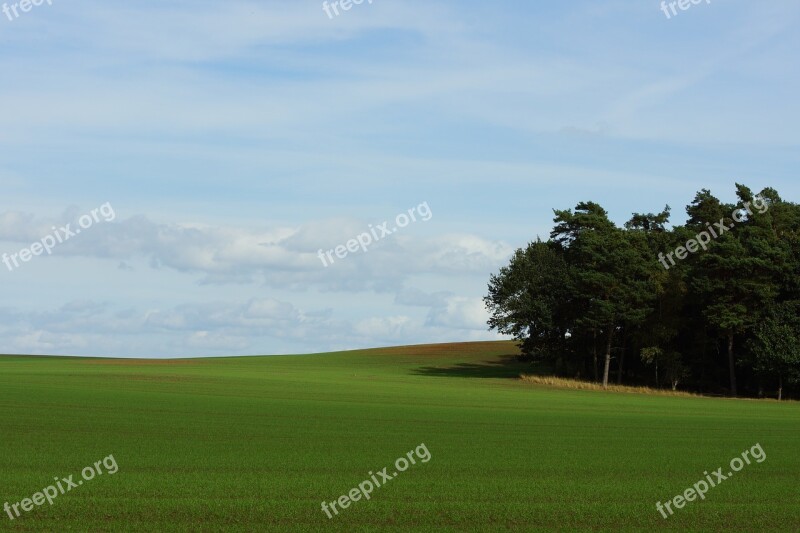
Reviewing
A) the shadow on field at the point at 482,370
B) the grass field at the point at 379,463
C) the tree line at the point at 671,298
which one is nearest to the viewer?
the grass field at the point at 379,463

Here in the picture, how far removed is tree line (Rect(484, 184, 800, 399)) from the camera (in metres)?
71.9

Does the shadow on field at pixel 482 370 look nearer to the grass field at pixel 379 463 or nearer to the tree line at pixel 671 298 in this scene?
the tree line at pixel 671 298

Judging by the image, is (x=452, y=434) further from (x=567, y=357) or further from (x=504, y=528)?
(x=567, y=357)

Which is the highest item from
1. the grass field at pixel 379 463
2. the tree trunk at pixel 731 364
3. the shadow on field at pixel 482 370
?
the tree trunk at pixel 731 364

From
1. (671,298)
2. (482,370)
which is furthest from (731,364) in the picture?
(482,370)

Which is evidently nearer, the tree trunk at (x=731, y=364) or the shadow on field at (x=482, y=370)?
the tree trunk at (x=731, y=364)

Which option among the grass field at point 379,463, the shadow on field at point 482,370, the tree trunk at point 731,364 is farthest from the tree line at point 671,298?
the grass field at point 379,463

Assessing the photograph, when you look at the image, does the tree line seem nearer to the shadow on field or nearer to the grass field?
the shadow on field

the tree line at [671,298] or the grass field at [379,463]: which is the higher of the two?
the tree line at [671,298]

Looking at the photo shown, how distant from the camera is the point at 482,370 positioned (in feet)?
335

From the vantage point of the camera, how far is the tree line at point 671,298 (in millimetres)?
71875

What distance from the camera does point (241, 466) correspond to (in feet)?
69.2

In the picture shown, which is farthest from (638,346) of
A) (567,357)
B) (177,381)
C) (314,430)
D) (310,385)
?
(314,430)

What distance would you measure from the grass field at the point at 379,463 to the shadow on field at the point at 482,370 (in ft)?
148
